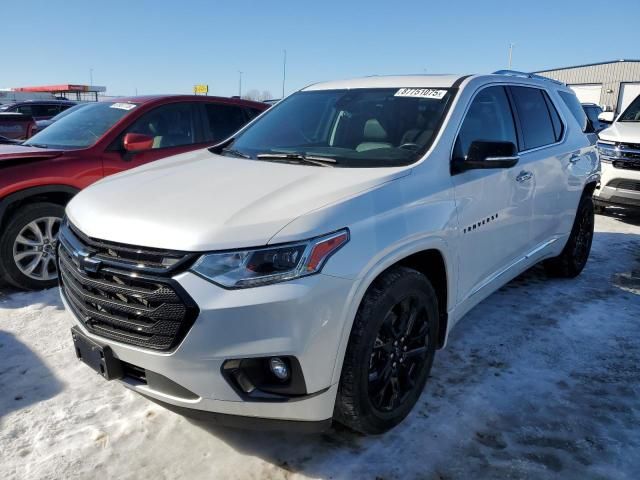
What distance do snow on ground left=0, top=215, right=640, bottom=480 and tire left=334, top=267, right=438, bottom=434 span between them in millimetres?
180

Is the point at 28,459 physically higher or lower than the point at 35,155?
lower

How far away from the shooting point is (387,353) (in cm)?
248

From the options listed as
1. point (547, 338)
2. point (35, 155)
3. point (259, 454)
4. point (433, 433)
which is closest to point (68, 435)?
point (259, 454)

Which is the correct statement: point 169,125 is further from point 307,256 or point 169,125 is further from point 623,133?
point 623,133

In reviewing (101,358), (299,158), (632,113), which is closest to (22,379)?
(101,358)

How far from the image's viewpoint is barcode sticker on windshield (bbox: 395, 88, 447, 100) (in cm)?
318

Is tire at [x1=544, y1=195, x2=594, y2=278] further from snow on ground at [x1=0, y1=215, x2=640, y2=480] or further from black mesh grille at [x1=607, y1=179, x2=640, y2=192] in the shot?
black mesh grille at [x1=607, y1=179, x2=640, y2=192]

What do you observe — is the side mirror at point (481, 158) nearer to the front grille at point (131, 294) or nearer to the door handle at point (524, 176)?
the door handle at point (524, 176)

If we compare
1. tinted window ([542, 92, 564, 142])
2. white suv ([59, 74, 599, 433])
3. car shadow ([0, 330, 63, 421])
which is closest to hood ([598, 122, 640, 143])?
tinted window ([542, 92, 564, 142])

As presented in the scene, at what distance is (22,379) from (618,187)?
287 inches

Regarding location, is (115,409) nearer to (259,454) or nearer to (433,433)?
(259,454)

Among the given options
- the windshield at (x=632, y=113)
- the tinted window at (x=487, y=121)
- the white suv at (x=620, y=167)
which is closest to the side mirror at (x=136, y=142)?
the tinted window at (x=487, y=121)

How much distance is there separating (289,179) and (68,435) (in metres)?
1.67

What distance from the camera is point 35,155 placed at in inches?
173
